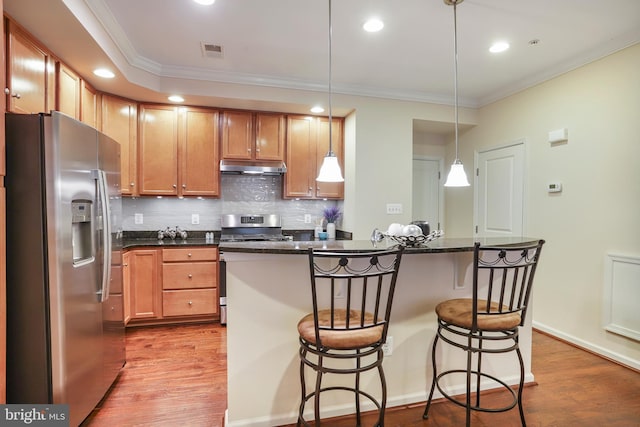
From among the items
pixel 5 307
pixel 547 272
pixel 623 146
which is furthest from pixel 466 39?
pixel 5 307

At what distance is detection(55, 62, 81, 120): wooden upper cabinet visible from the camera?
250cm

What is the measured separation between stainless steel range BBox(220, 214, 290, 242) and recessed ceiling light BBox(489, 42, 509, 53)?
2.81 meters

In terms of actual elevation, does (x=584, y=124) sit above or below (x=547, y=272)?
above

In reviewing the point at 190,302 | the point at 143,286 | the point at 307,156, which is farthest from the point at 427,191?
the point at 143,286

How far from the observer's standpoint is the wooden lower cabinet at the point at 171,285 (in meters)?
3.31

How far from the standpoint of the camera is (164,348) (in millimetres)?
2934

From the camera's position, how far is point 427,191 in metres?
4.95

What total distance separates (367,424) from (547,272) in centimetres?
258

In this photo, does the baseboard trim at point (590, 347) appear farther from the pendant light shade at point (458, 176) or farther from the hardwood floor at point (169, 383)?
the hardwood floor at point (169, 383)

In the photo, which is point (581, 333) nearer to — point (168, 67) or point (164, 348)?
point (164, 348)

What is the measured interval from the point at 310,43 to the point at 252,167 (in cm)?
148

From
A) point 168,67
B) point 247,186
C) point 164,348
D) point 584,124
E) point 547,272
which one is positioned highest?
point 168,67

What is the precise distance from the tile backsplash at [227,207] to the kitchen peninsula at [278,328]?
2316 millimetres

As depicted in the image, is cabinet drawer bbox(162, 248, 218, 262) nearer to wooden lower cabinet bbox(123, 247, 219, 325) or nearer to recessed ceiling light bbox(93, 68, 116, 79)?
wooden lower cabinet bbox(123, 247, 219, 325)
